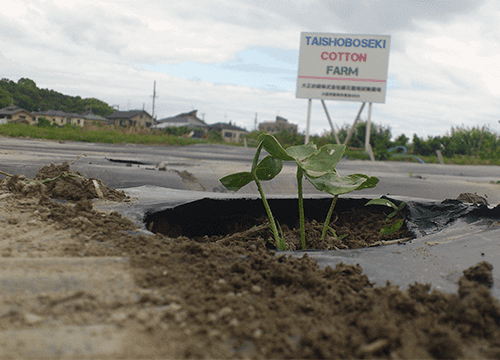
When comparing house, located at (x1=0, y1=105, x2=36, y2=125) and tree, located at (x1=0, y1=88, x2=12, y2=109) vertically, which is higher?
tree, located at (x1=0, y1=88, x2=12, y2=109)

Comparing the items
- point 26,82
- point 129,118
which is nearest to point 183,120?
point 129,118

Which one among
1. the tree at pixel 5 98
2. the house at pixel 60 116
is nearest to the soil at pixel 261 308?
the house at pixel 60 116

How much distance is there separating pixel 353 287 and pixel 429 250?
42 cm

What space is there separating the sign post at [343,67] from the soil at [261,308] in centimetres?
1057

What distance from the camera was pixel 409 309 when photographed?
0.71 metres

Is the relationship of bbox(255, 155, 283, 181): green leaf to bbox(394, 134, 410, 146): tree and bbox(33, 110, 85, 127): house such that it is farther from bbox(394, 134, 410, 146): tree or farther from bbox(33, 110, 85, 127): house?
bbox(33, 110, 85, 127): house

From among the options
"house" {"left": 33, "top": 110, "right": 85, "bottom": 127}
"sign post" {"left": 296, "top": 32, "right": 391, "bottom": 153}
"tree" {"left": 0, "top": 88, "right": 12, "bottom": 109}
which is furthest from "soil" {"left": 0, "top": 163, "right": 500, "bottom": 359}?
"tree" {"left": 0, "top": 88, "right": 12, "bottom": 109}

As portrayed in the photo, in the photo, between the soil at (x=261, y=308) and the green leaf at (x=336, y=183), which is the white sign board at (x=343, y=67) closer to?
the green leaf at (x=336, y=183)

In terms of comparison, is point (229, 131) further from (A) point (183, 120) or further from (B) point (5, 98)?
(B) point (5, 98)

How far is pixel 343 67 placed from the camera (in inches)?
426

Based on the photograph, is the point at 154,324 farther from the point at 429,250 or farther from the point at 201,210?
the point at 201,210

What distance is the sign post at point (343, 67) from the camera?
10680 mm

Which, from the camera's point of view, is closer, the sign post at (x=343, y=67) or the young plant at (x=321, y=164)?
the young plant at (x=321, y=164)

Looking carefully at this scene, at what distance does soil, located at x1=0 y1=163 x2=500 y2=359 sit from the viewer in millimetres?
599
